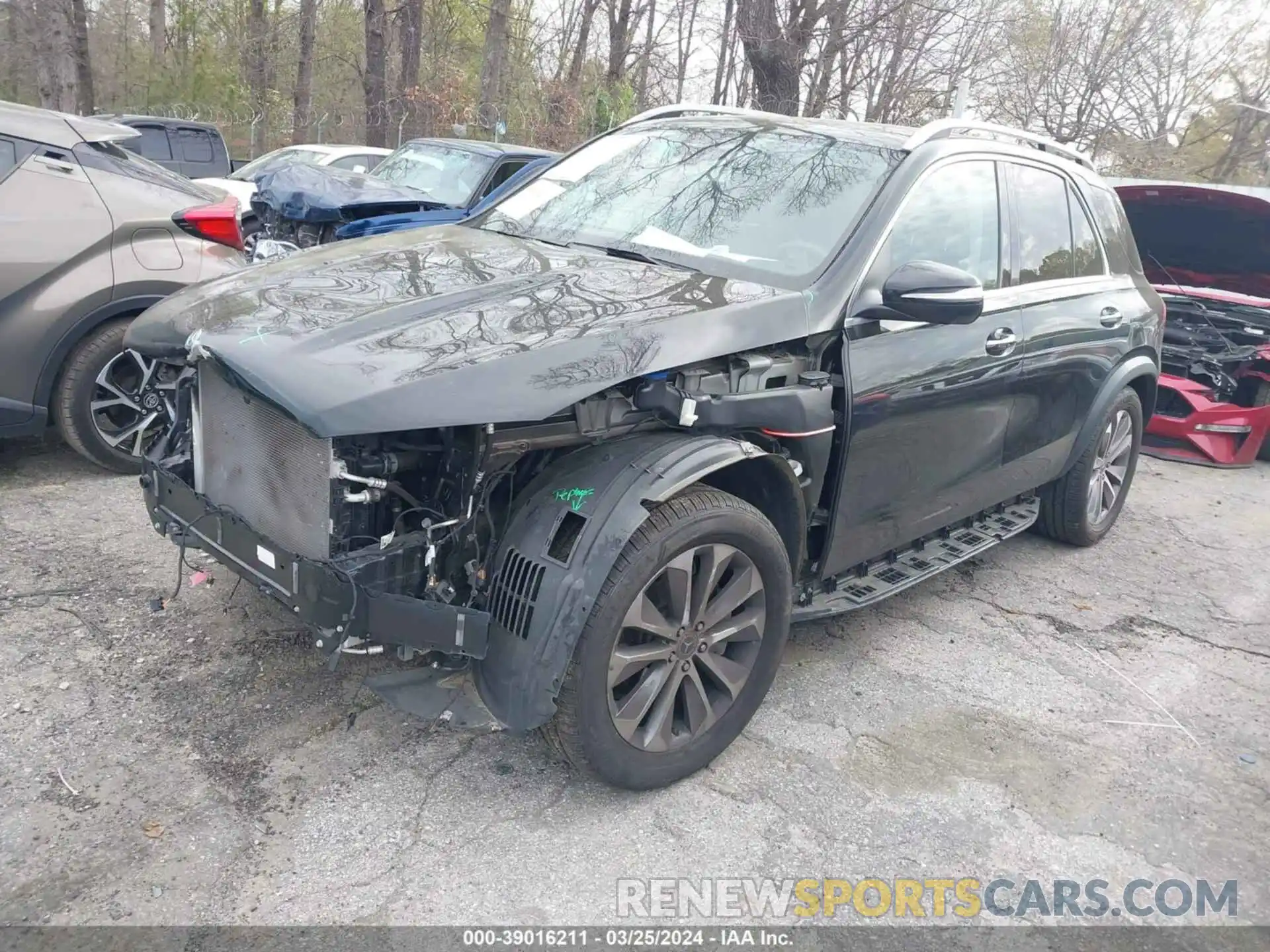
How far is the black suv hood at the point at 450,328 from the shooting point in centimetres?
237

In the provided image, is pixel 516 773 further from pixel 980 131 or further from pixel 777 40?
pixel 777 40

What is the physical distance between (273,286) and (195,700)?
4.46ft

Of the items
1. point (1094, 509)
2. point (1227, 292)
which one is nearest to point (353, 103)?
point (1227, 292)

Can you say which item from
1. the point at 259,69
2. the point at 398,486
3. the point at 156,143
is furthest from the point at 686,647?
the point at 259,69

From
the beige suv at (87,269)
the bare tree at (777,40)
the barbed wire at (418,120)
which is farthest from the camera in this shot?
the barbed wire at (418,120)

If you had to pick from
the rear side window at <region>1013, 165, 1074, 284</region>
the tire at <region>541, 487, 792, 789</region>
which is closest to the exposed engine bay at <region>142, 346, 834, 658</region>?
the tire at <region>541, 487, 792, 789</region>

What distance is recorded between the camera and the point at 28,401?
4.49m

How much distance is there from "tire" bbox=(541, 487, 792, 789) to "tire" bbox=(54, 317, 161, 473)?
128 inches

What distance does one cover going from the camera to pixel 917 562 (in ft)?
13.4

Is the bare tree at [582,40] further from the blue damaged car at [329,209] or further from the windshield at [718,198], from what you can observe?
the windshield at [718,198]

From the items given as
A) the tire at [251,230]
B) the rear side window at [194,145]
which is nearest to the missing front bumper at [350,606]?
the tire at [251,230]

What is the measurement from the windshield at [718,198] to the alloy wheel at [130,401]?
1.97m

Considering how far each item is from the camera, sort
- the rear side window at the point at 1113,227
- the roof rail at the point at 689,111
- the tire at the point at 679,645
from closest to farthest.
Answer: the tire at the point at 679,645, the roof rail at the point at 689,111, the rear side window at the point at 1113,227

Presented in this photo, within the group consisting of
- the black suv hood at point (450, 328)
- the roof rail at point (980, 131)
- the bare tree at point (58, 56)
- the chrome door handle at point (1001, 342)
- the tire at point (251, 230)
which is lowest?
the tire at point (251, 230)
